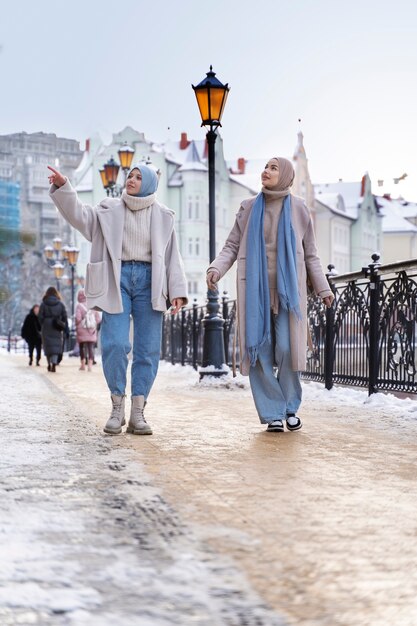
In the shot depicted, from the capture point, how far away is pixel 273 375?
7180mm

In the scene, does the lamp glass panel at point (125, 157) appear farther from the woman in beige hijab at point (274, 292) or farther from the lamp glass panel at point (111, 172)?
the woman in beige hijab at point (274, 292)

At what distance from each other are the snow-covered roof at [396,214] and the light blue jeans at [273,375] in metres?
89.2

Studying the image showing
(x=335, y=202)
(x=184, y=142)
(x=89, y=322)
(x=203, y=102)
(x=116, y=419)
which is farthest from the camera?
(x=335, y=202)

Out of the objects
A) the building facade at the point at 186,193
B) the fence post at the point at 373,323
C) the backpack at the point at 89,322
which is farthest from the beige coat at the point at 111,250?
the building facade at the point at 186,193

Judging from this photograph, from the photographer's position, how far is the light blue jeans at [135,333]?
271 inches

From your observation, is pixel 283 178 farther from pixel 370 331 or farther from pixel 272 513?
pixel 370 331

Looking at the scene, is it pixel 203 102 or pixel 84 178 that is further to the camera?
pixel 84 178

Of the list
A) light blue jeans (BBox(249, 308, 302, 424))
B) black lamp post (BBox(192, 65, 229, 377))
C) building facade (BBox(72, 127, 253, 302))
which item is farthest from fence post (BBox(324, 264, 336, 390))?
building facade (BBox(72, 127, 253, 302))

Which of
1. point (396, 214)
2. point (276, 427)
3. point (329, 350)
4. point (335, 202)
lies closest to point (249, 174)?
point (335, 202)

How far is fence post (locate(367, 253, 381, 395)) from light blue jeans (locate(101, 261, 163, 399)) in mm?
3998

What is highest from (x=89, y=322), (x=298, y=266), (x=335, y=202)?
(x=335, y=202)

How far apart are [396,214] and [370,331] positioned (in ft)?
300

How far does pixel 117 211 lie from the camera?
7.00m

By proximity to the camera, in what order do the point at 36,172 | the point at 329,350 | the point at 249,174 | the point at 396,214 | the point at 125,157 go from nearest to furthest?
the point at 329,350, the point at 125,157, the point at 249,174, the point at 396,214, the point at 36,172
